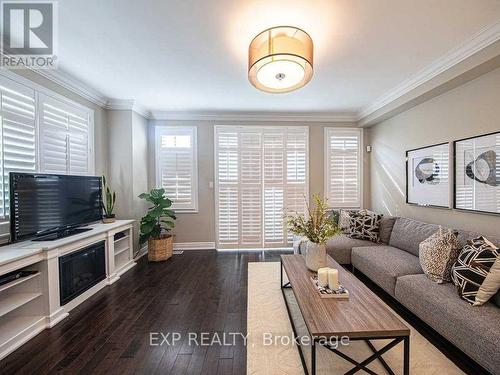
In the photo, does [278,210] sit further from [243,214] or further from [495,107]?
[495,107]

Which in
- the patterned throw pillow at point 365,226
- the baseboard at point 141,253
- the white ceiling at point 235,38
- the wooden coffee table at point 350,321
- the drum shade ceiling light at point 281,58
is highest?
the white ceiling at point 235,38

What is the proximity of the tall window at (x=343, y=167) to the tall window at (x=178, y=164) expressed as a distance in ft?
8.87

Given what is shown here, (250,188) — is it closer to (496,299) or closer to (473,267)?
(473,267)

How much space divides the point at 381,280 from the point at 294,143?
2891 mm

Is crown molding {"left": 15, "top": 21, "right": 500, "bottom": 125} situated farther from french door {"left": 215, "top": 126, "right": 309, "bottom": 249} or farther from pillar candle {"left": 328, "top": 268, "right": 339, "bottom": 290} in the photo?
pillar candle {"left": 328, "top": 268, "right": 339, "bottom": 290}

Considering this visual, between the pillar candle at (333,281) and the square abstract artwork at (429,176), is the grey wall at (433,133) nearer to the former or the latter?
the square abstract artwork at (429,176)

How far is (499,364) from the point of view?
1374 mm

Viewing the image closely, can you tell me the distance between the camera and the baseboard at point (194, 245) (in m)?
4.61

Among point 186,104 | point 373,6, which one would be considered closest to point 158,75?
point 186,104

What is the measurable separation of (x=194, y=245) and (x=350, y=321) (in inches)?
141

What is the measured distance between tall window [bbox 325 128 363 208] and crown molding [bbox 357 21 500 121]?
1.02 meters

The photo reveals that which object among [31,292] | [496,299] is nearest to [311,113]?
[496,299]

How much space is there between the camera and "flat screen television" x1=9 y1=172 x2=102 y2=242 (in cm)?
220

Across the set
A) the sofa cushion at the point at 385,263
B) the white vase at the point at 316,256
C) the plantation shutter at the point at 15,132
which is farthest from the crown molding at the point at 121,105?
the sofa cushion at the point at 385,263
